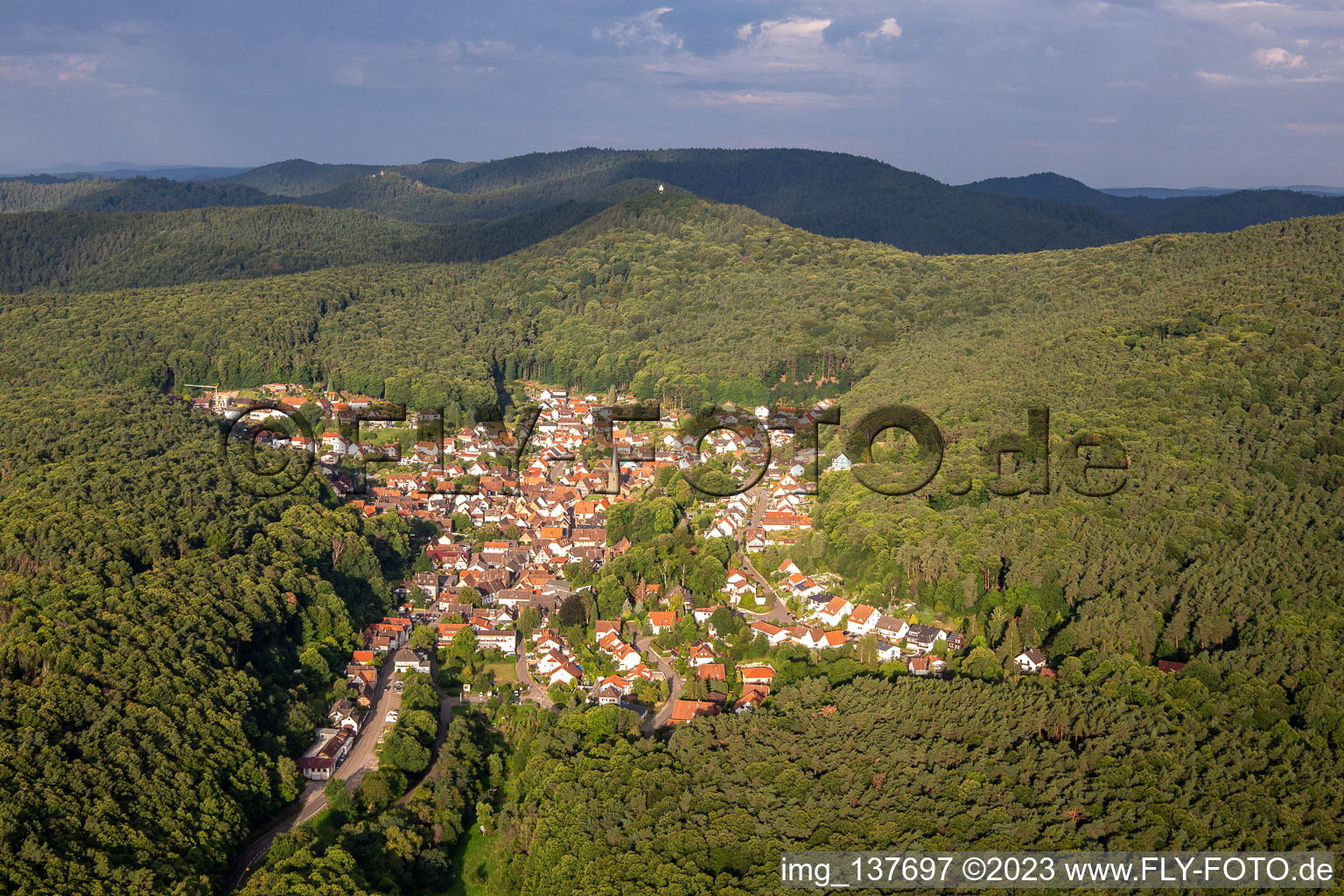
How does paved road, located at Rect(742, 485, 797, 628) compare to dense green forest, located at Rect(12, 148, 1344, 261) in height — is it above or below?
below

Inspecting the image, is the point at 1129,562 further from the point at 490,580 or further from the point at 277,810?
the point at 277,810

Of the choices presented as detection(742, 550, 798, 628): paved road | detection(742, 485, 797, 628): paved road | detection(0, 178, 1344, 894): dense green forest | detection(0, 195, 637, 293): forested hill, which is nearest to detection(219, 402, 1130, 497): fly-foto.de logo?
detection(0, 178, 1344, 894): dense green forest

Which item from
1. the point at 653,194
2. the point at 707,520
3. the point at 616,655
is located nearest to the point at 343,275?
the point at 653,194

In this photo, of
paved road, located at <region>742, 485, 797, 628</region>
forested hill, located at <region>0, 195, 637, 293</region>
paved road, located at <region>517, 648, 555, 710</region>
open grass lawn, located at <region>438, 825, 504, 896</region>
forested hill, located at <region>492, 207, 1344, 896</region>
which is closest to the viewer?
forested hill, located at <region>492, 207, 1344, 896</region>

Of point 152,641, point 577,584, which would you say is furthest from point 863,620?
point 152,641

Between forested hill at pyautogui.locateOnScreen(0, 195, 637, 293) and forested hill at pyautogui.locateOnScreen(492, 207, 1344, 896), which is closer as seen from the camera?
forested hill at pyautogui.locateOnScreen(492, 207, 1344, 896)

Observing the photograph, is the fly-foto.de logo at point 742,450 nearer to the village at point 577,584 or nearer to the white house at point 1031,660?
the village at point 577,584

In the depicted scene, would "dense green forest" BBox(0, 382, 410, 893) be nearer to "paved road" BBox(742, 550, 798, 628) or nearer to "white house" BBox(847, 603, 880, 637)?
"paved road" BBox(742, 550, 798, 628)
